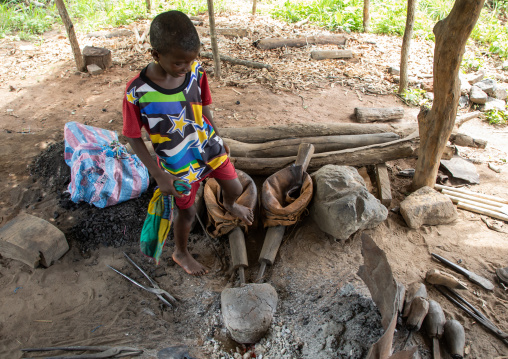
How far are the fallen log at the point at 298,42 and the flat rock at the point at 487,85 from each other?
310cm

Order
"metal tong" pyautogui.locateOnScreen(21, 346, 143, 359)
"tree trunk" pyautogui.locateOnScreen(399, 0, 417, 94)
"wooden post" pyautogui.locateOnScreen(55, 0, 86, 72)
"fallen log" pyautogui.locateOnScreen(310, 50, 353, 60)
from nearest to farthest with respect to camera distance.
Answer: "metal tong" pyautogui.locateOnScreen(21, 346, 143, 359) → "tree trunk" pyautogui.locateOnScreen(399, 0, 417, 94) → "wooden post" pyautogui.locateOnScreen(55, 0, 86, 72) → "fallen log" pyautogui.locateOnScreen(310, 50, 353, 60)

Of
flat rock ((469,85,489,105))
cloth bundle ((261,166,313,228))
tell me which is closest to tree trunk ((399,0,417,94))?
flat rock ((469,85,489,105))

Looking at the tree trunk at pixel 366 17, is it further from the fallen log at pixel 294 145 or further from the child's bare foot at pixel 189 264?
the child's bare foot at pixel 189 264

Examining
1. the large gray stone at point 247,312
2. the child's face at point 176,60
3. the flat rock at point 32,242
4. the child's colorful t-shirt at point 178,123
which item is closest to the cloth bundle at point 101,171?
the flat rock at point 32,242

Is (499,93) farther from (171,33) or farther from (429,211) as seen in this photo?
(171,33)

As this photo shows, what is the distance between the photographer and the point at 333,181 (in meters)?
2.96

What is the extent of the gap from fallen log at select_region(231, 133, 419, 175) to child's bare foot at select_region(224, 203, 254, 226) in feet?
2.38

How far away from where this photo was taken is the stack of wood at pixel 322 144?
3445mm

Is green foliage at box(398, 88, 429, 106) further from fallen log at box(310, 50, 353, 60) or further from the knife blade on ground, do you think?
the knife blade on ground

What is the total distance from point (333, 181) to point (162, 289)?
1.75 m

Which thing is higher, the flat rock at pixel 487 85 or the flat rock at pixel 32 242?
the flat rock at pixel 487 85

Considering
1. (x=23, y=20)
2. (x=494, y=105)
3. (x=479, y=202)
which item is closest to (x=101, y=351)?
(x=479, y=202)

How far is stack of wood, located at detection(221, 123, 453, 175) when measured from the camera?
3445 millimetres

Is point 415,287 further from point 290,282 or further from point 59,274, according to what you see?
point 59,274
